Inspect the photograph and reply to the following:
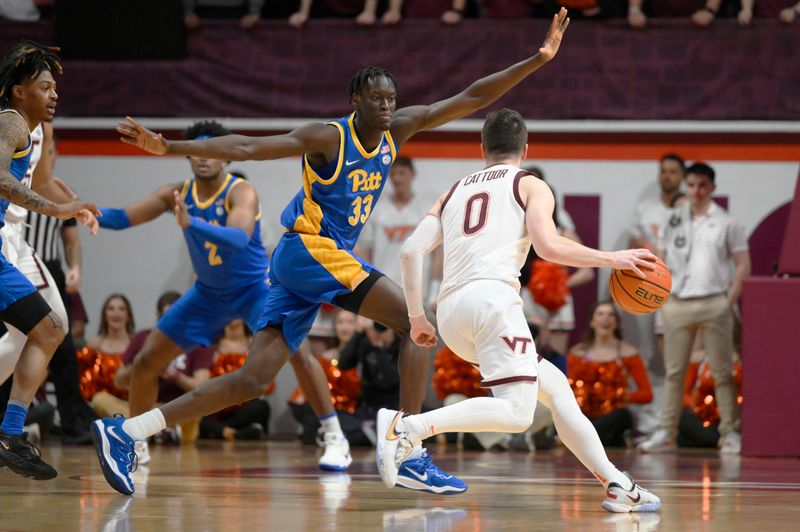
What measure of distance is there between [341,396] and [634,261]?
5749 mm

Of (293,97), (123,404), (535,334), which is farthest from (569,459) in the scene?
(293,97)

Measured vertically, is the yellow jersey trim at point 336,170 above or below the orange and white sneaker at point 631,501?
above

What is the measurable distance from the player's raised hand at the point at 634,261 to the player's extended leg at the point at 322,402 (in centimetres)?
298

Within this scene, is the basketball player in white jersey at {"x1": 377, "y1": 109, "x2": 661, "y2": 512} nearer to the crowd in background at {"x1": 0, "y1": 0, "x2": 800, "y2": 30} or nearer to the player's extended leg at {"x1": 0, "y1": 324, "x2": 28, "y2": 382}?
the player's extended leg at {"x1": 0, "y1": 324, "x2": 28, "y2": 382}

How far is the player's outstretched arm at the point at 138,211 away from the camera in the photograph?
24.3 feet

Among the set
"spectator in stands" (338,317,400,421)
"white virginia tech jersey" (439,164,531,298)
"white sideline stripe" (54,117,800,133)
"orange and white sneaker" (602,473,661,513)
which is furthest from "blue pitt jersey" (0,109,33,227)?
"white sideline stripe" (54,117,800,133)

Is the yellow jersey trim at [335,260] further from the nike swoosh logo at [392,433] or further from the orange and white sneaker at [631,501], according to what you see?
the orange and white sneaker at [631,501]

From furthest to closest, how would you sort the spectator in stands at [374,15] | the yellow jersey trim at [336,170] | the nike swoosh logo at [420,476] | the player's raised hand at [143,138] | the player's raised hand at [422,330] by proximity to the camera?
1. the spectator in stands at [374,15]
2. the yellow jersey trim at [336,170]
3. the nike swoosh logo at [420,476]
4. the player's raised hand at [422,330]
5. the player's raised hand at [143,138]

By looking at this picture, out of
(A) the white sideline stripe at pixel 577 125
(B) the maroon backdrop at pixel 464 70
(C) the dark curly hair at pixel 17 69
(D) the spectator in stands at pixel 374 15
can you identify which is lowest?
(C) the dark curly hair at pixel 17 69

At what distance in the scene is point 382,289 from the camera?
6.37 meters

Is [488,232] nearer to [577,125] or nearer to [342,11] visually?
[577,125]

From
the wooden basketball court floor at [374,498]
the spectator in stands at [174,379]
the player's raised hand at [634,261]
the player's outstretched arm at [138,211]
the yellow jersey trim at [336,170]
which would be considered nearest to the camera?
the wooden basketball court floor at [374,498]

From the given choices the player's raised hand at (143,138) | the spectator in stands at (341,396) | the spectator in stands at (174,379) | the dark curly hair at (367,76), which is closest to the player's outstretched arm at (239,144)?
the player's raised hand at (143,138)

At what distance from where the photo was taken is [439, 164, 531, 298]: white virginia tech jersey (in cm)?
530
